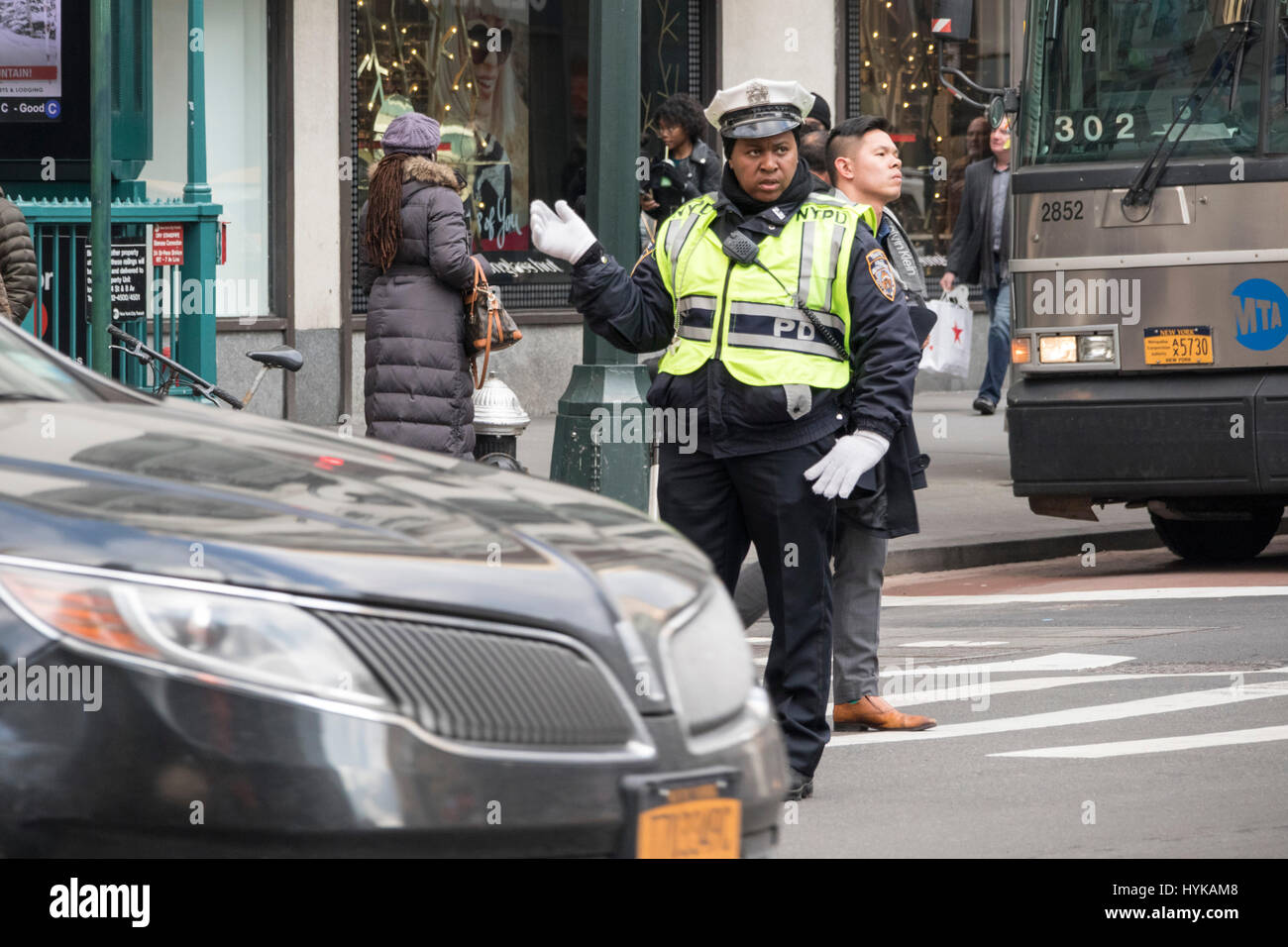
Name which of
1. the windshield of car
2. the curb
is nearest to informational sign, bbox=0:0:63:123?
the curb

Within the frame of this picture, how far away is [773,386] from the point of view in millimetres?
5957

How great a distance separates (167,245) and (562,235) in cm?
549

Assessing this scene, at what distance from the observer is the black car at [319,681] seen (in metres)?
2.94

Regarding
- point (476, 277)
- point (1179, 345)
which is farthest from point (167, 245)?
point (1179, 345)

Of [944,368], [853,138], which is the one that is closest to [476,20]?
[944,368]

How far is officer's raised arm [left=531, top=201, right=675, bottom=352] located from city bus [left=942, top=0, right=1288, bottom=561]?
15.4 ft

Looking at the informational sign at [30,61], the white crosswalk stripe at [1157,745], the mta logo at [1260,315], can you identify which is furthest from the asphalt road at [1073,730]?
the informational sign at [30,61]

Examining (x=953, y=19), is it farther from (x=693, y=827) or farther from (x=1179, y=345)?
(x=693, y=827)

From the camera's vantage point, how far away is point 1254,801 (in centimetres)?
620

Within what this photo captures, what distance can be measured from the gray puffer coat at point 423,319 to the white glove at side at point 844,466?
3959 millimetres

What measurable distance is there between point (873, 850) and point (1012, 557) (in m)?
6.43

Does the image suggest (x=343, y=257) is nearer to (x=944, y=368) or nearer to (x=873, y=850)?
(x=944, y=368)

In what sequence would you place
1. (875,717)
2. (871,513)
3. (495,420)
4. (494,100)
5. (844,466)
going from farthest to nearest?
(494,100) < (495,420) < (875,717) < (871,513) < (844,466)
